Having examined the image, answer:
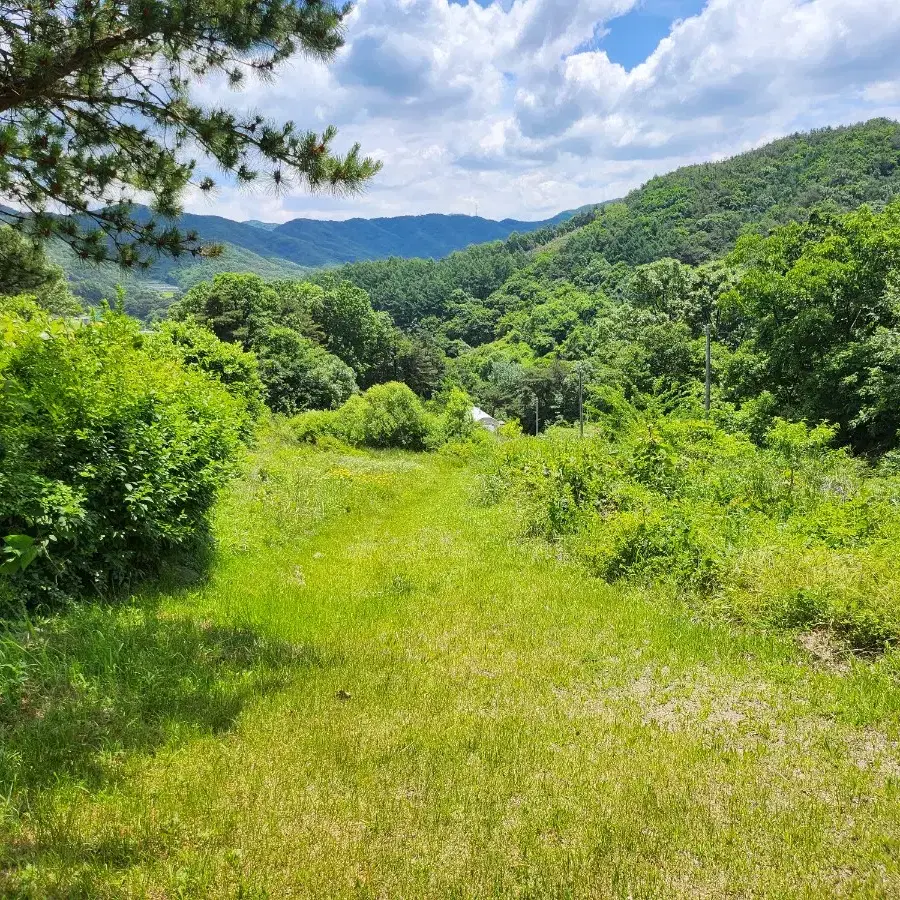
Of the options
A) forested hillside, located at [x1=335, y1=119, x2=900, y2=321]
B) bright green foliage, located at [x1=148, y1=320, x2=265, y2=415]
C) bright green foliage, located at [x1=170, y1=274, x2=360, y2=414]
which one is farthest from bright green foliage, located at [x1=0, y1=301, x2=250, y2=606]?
forested hillside, located at [x1=335, y1=119, x2=900, y2=321]

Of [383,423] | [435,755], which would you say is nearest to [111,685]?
[435,755]

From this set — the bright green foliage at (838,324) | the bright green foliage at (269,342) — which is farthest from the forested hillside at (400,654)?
the bright green foliage at (269,342)

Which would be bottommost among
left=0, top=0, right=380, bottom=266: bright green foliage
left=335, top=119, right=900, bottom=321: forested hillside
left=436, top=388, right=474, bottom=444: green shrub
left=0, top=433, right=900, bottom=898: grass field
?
left=436, top=388, right=474, bottom=444: green shrub

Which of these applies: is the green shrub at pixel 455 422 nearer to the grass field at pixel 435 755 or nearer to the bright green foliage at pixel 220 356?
the bright green foliage at pixel 220 356

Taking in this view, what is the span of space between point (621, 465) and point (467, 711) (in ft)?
26.7

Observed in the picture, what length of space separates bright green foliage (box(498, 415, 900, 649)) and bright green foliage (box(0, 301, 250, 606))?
6155mm

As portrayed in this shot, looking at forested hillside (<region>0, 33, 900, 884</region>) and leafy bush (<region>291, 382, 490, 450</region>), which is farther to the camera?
leafy bush (<region>291, 382, 490, 450</region>)

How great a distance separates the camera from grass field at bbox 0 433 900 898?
310cm

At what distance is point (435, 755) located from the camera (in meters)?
4.23

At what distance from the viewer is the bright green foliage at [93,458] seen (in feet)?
18.3

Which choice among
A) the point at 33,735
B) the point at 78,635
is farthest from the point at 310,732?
the point at 78,635

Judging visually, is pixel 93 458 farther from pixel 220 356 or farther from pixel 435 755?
pixel 220 356

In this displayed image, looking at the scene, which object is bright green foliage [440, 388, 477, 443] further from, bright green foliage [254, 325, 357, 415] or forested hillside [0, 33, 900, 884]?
forested hillside [0, 33, 900, 884]

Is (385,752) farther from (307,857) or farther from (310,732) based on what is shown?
(307,857)
